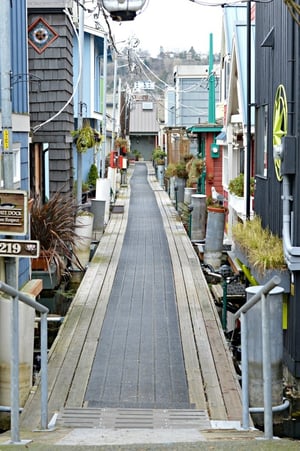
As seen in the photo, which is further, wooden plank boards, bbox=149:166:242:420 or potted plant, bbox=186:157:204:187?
potted plant, bbox=186:157:204:187

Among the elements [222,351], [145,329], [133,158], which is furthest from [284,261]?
[133,158]

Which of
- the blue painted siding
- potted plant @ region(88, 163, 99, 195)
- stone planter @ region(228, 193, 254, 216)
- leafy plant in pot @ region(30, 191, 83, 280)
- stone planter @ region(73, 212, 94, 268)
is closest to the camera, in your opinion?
the blue painted siding

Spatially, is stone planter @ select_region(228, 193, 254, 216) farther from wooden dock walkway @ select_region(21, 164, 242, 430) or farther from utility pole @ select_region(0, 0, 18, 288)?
utility pole @ select_region(0, 0, 18, 288)

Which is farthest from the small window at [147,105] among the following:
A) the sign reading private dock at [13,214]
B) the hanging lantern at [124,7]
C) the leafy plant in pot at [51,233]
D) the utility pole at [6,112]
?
the sign reading private dock at [13,214]

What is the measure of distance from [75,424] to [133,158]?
7513 centimetres

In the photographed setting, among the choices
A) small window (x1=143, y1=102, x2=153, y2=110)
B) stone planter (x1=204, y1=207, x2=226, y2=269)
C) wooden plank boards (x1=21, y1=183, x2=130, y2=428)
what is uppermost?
small window (x1=143, y1=102, x2=153, y2=110)

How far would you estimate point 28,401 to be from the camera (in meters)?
7.98

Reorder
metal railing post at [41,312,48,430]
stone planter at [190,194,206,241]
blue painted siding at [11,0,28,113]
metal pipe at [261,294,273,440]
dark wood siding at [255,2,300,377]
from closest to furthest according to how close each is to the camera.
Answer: metal pipe at [261,294,273,440], metal railing post at [41,312,48,430], dark wood siding at [255,2,300,377], blue painted siding at [11,0,28,113], stone planter at [190,194,206,241]

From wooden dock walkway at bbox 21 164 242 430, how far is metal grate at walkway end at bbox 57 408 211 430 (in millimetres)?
163

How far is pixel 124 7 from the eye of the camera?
8.03 meters

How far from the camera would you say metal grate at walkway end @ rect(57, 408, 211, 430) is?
7346mm

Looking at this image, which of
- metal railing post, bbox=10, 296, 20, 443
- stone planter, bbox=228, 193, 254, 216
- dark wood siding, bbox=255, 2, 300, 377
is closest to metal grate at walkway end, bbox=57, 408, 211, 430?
metal railing post, bbox=10, 296, 20, 443

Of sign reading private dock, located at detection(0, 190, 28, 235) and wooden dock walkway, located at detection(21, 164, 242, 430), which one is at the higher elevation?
sign reading private dock, located at detection(0, 190, 28, 235)

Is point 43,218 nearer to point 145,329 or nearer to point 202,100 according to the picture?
point 145,329
